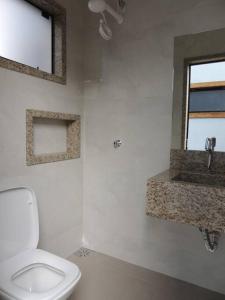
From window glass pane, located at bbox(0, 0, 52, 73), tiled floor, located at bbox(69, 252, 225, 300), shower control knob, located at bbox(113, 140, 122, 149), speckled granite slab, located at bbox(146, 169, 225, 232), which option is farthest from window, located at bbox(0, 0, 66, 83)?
tiled floor, located at bbox(69, 252, 225, 300)

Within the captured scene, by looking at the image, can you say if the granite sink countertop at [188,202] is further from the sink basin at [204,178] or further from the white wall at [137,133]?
the white wall at [137,133]

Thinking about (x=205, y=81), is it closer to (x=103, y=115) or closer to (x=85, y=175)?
(x=103, y=115)

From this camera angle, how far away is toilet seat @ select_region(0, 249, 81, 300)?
41.4 inches

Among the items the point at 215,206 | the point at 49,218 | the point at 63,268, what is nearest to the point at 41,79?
the point at 49,218

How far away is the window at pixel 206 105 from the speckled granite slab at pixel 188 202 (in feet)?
1.74

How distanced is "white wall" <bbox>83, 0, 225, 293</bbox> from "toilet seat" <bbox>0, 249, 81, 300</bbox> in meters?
0.79

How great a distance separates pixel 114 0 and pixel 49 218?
1.85 metres

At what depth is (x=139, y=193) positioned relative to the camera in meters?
1.88

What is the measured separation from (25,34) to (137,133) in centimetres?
113

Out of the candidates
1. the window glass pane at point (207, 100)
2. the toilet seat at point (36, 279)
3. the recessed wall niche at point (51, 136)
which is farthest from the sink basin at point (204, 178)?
the recessed wall niche at point (51, 136)

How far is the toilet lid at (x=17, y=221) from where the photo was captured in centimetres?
133

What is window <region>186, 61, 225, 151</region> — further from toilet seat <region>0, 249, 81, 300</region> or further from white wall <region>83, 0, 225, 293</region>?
toilet seat <region>0, 249, 81, 300</region>

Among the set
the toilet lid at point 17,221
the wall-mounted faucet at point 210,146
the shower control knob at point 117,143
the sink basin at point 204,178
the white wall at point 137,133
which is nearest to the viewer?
the toilet lid at point 17,221

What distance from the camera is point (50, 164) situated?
69.3 inches
